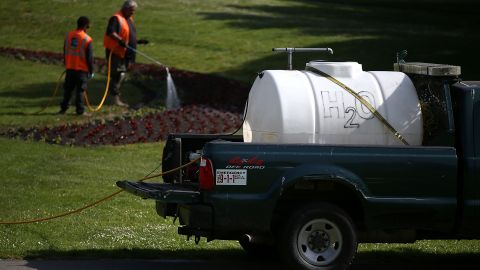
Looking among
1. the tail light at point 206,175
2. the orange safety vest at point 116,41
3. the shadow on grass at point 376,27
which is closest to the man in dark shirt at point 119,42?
the orange safety vest at point 116,41

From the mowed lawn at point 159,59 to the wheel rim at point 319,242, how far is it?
4.91 feet

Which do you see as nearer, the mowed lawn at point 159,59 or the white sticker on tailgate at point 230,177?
the white sticker on tailgate at point 230,177

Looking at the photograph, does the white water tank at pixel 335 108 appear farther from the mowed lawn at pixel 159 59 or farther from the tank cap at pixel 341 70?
the mowed lawn at pixel 159 59

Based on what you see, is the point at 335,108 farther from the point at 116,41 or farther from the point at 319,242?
the point at 116,41

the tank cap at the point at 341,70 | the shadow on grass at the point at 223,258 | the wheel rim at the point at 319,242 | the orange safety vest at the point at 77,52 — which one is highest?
the orange safety vest at the point at 77,52

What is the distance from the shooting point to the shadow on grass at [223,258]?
35.4 feet

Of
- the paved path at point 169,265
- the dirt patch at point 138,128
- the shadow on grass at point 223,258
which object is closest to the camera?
the paved path at point 169,265

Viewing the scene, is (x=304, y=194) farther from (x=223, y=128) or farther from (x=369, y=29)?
(x=369, y=29)

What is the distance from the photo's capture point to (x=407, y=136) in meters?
10.3

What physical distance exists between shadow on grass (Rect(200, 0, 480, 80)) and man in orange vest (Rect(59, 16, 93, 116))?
767cm

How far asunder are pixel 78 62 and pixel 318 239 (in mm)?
12714

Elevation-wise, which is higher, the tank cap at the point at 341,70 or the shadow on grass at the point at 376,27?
the shadow on grass at the point at 376,27

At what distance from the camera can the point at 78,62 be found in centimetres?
2161

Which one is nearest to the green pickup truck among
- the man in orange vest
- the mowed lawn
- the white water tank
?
the white water tank
